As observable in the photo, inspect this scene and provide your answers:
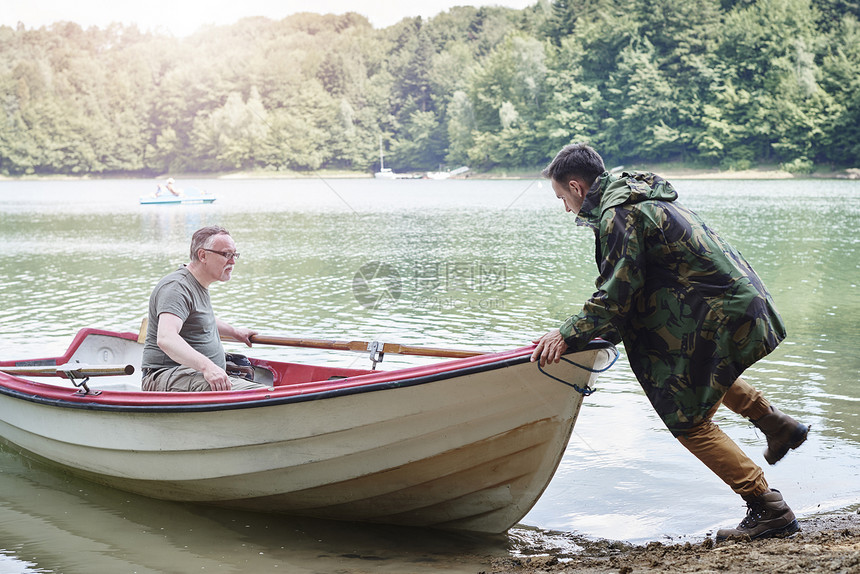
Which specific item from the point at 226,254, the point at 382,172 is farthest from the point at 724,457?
the point at 382,172

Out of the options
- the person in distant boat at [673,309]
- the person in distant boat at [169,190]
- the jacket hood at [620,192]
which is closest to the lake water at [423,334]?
the person in distant boat at [673,309]

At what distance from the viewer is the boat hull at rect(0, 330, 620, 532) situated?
3979 mm

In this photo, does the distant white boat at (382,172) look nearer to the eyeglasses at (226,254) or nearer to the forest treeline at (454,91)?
the forest treeline at (454,91)

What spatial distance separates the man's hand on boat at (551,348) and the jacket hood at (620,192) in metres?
0.54

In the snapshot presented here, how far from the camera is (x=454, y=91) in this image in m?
93.2

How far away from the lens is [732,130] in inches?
2365

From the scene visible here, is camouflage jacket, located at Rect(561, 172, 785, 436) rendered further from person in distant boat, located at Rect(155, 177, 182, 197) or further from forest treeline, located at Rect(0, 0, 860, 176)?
forest treeline, located at Rect(0, 0, 860, 176)

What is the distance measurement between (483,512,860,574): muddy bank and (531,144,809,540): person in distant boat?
0.86ft

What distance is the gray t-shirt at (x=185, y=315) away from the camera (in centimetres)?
479

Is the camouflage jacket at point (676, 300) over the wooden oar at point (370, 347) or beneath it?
over

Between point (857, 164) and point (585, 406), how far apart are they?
5461 centimetres

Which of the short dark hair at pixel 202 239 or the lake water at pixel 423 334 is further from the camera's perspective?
the short dark hair at pixel 202 239

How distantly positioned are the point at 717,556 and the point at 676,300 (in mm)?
1134

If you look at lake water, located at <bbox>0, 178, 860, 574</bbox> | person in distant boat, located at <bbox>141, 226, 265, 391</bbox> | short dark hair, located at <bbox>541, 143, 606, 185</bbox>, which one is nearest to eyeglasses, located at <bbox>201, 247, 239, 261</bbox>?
person in distant boat, located at <bbox>141, 226, 265, 391</bbox>
